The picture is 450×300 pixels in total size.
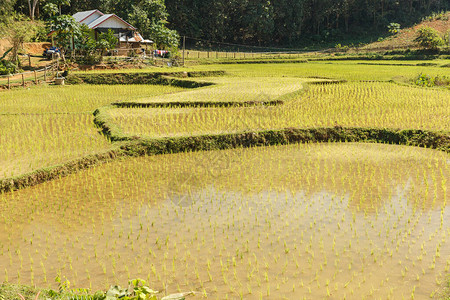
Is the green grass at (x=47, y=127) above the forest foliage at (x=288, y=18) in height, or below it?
below

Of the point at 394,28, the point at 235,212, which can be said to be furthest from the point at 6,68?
the point at 394,28

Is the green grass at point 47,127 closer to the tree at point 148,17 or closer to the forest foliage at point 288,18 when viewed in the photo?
the tree at point 148,17

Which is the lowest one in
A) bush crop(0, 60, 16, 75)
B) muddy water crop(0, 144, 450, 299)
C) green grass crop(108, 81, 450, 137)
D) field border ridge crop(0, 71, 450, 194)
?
muddy water crop(0, 144, 450, 299)

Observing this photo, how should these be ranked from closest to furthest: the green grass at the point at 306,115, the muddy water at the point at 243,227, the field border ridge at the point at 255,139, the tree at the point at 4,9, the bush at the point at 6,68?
the muddy water at the point at 243,227 → the field border ridge at the point at 255,139 → the green grass at the point at 306,115 → the bush at the point at 6,68 → the tree at the point at 4,9

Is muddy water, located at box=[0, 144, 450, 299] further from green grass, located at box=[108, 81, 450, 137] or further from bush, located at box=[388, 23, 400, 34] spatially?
bush, located at box=[388, 23, 400, 34]

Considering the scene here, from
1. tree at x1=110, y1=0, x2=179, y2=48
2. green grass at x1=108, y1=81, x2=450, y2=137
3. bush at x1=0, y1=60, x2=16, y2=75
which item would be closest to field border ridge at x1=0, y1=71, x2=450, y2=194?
green grass at x1=108, y1=81, x2=450, y2=137

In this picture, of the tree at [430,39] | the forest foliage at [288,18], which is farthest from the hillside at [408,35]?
the forest foliage at [288,18]

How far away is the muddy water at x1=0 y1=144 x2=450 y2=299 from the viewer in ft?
12.2

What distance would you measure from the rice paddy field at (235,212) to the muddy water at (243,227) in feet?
0.06

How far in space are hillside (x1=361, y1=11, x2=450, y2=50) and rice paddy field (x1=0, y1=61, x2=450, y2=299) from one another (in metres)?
22.7

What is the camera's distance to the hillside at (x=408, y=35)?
3052 cm

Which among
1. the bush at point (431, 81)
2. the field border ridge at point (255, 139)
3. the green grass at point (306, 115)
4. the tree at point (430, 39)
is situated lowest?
the field border ridge at point (255, 139)

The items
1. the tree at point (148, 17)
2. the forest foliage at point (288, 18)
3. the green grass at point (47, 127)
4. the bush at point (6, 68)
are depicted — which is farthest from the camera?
the forest foliage at point (288, 18)

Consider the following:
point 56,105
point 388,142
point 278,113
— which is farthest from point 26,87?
point 388,142
